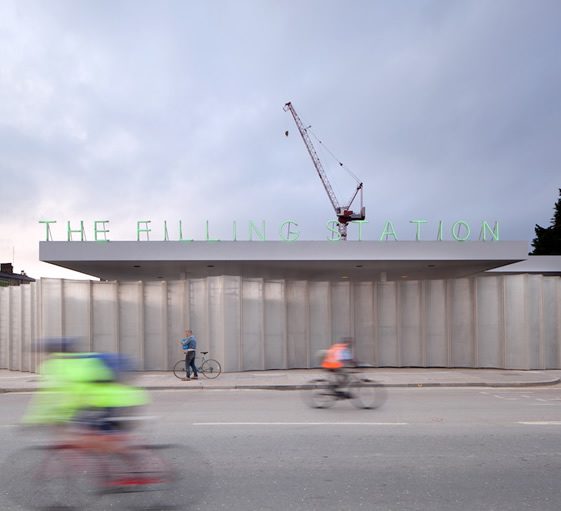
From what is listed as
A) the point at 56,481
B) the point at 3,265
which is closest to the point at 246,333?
the point at 56,481

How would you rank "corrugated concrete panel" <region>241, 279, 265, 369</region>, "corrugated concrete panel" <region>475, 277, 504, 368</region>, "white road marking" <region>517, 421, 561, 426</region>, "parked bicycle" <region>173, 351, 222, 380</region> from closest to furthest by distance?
1. "white road marking" <region>517, 421, 561, 426</region>
2. "parked bicycle" <region>173, 351, 222, 380</region>
3. "corrugated concrete panel" <region>241, 279, 265, 369</region>
4. "corrugated concrete panel" <region>475, 277, 504, 368</region>

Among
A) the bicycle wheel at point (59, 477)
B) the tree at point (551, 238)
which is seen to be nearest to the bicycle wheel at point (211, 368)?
the bicycle wheel at point (59, 477)

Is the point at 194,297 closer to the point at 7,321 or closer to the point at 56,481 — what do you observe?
the point at 7,321

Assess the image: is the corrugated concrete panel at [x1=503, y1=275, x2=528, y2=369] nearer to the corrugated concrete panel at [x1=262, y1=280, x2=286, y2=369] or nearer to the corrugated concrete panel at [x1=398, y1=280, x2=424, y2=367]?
the corrugated concrete panel at [x1=398, y1=280, x2=424, y2=367]

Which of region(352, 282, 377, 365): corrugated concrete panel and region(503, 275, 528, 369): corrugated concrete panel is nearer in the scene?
region(503, 275, 528, 369): corrugated concrete panel

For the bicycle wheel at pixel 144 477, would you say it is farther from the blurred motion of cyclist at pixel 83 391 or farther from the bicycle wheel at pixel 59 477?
the blurred motion of cyclist at pixel 83 391

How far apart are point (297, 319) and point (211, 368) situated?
14.3ft

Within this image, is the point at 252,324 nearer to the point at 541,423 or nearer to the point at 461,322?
the point at 461,322

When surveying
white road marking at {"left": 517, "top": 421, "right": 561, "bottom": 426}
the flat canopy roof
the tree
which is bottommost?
white road marking at {"left": 517, "top": 421, "right": 561, "bottom": 426}

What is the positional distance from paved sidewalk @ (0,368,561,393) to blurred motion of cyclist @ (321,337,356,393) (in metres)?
4.13

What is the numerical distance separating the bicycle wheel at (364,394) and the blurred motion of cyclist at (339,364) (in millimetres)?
199

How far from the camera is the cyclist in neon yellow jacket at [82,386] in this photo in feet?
16.3

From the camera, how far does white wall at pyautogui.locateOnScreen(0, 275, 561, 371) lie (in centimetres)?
1944

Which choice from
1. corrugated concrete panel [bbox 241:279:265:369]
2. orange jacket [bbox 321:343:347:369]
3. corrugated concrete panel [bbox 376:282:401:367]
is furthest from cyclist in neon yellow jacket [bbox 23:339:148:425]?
corrugated concrete panel [bbox 376:282:401:367]
